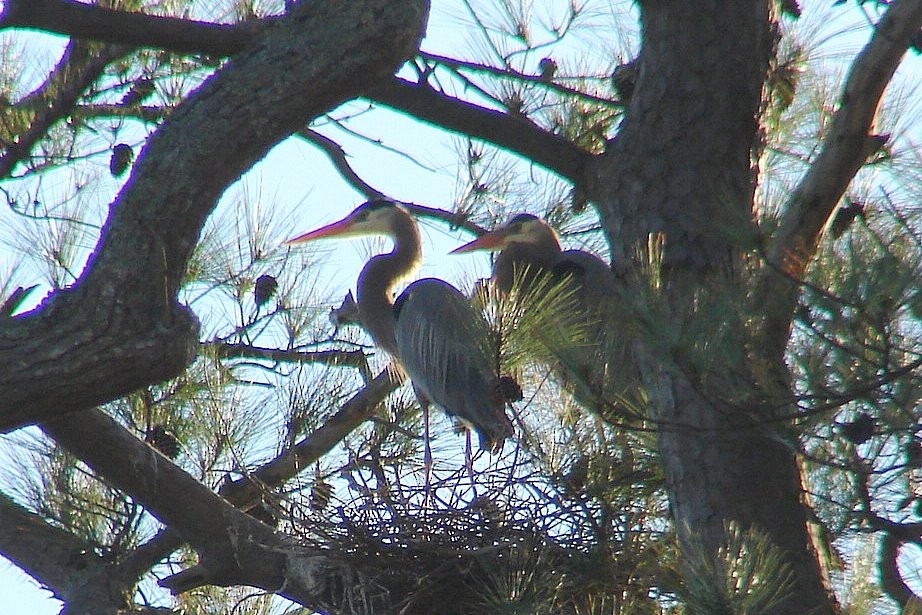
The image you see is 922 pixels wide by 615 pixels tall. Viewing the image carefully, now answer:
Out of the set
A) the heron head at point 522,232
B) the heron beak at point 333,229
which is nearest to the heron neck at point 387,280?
the heron beak at point 333,229

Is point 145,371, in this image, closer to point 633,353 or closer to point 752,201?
point 633,353

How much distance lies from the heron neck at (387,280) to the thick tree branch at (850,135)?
1894 millimetres

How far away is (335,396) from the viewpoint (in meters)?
2.88

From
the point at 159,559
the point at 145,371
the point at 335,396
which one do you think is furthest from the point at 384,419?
the point at 145,371

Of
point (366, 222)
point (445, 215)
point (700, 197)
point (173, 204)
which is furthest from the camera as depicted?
point (366, 222)

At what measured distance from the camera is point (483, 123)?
2.66m

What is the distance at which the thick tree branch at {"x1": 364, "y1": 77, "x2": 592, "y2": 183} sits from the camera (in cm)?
264

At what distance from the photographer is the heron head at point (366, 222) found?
396 centimetres

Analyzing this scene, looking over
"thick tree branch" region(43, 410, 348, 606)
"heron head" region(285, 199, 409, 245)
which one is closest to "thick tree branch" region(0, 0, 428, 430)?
"thick tree branch" region(43, 410, 348, 606)

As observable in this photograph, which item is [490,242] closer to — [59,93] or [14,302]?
[59,93]

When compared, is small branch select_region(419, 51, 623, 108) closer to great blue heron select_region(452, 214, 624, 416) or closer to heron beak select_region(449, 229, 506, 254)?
great blue heron select_region(452, 214, 624, 416)

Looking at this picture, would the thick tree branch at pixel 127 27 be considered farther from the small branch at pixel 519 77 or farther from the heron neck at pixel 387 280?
the heron neck at pixel 387 280

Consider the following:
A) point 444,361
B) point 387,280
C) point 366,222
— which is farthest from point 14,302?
point 366,222

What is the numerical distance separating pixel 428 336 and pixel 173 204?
1.52 m
